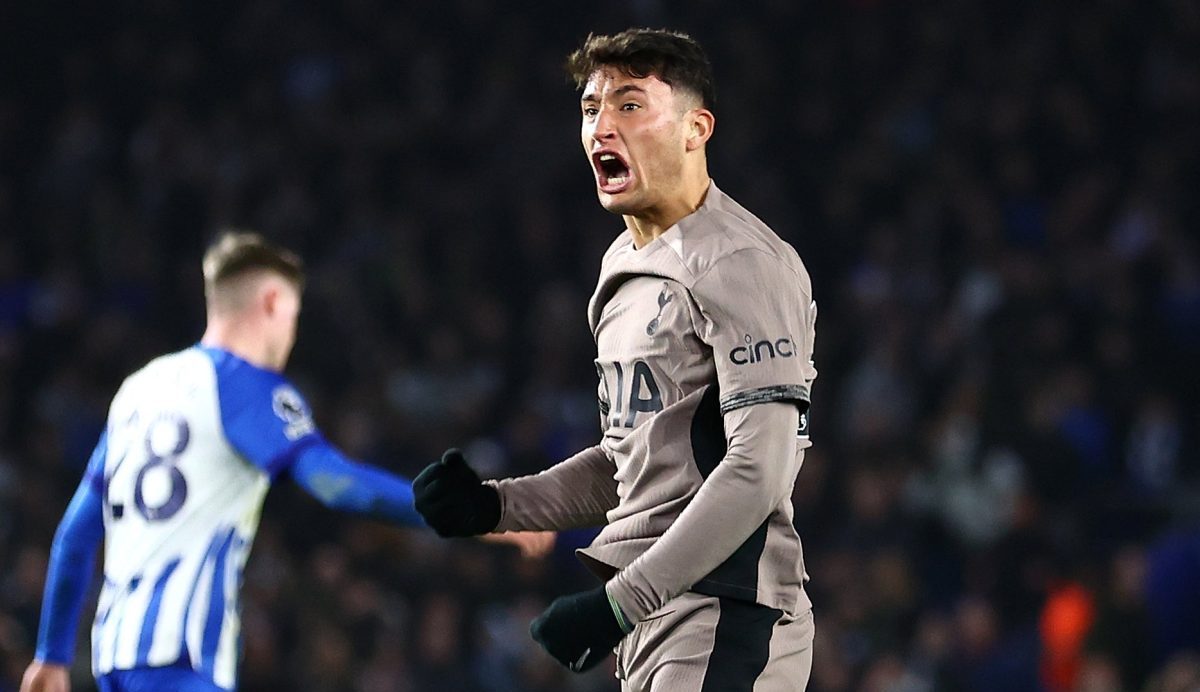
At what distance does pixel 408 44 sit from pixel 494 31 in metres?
0.66

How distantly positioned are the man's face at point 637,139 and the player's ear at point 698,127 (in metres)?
0.02

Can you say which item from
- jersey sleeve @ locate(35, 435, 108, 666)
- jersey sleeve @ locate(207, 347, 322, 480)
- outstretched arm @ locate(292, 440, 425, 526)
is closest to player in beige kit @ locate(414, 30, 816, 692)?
outstretched arm @ locate(292, 440, 425, 526)

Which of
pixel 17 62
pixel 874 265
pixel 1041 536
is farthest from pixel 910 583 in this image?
pixel 17 62

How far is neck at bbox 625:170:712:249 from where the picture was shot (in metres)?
3.00

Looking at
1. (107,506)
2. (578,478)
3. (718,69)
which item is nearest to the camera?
(578,478)

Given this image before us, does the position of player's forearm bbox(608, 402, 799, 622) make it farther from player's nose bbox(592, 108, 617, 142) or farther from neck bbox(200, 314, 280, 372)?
neck bbox(200, 314, 280, 372)

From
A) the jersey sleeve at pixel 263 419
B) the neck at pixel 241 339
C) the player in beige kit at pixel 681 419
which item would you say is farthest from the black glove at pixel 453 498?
the neck at pixel 241 339

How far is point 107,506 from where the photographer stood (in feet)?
14.3

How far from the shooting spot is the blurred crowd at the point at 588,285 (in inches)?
307

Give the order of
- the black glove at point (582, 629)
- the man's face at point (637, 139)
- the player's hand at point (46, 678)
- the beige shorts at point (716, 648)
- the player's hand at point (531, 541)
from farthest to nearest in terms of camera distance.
Result: the player's hand at point (46, 678) < the player's hand at point (531, 541) < the man's face at point (637, 139) < the beige shorts at point (716, 648) < the black glove at point (582, 629)

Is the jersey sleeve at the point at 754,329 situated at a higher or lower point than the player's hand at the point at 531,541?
higher

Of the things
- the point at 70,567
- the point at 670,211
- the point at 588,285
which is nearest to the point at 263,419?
the point at 70,567

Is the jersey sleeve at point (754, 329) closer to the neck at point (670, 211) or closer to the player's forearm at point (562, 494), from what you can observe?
the neck at point (670, 211)

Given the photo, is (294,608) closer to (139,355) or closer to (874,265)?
(139,355)
